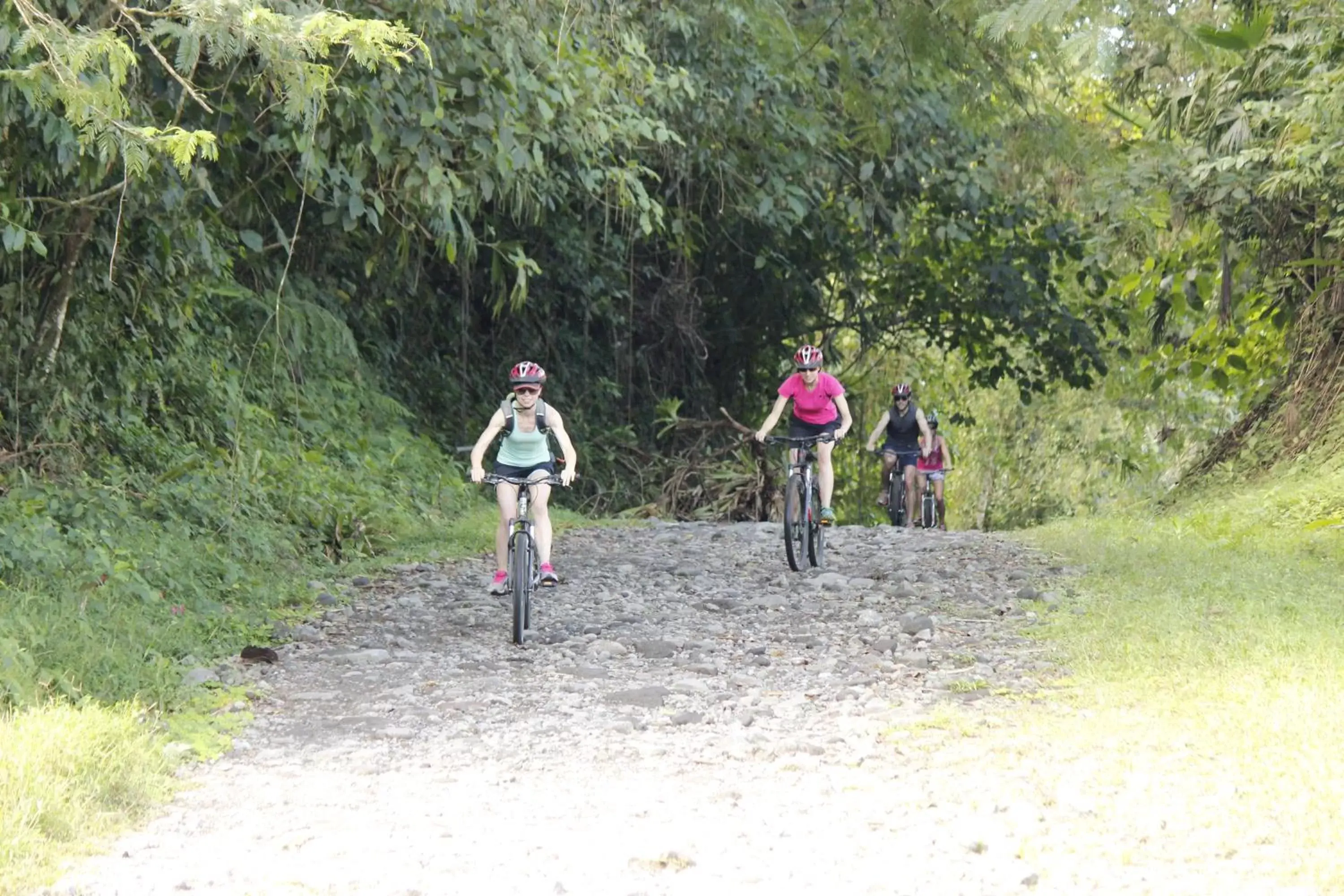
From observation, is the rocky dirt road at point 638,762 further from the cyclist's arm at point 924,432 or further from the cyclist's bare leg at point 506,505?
the cyclist's arm at point 924,432

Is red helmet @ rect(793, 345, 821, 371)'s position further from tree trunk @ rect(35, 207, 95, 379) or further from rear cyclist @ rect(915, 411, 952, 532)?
rear cyclist @ rect(915, 411, 952, 532)

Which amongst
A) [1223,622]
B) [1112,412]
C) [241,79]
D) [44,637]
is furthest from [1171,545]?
[1112,412]

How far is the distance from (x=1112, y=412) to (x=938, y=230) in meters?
12.9

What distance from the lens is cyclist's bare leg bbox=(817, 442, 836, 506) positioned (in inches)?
504

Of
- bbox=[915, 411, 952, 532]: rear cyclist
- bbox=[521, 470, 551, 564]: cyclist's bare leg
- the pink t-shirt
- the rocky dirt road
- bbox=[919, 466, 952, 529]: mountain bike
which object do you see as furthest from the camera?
bbox=[919, 466, 952, 529]: mountain bike

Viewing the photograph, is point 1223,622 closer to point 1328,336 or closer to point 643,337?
point 1328,336

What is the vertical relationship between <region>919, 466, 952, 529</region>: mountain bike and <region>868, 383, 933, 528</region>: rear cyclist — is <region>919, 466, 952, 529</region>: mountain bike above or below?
below

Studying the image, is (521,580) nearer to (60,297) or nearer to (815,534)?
(815,534)

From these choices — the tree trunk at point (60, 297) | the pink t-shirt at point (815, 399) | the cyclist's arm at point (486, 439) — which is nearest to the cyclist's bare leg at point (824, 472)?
the pink t-shirt at point (815, 399)

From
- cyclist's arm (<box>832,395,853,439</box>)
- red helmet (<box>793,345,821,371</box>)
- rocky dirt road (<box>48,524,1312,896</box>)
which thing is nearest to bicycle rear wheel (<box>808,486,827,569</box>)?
cyclist's arm (<box>832,395,853,439</box>)

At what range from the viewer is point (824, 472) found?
12898 mm

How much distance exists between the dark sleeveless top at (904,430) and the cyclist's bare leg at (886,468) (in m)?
0.11

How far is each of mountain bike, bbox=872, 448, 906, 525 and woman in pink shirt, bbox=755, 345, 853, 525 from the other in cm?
597

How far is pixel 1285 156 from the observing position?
13680mm
